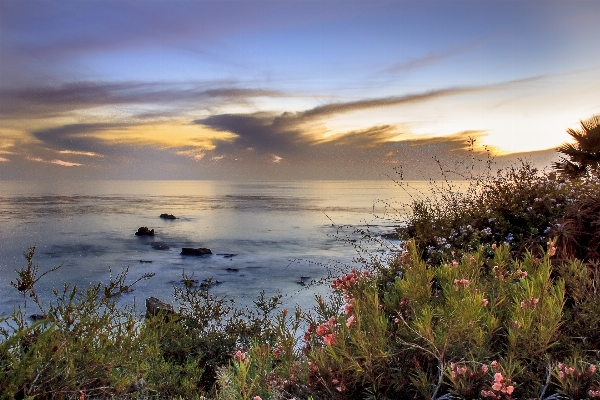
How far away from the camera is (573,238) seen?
4.50 m

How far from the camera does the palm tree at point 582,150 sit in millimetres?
12270

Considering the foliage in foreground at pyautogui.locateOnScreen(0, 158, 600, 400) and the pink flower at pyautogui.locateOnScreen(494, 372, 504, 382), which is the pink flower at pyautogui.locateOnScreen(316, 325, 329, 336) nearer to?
the foliage in foreground at pyautogui.locateOnScreen(0, 158, 600, 400)

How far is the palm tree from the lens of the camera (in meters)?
12.3

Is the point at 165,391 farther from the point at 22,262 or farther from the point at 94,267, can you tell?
the point at 22,262

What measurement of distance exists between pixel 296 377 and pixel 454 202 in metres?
6.76

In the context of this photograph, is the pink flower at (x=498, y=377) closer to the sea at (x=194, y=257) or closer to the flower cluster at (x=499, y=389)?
the flower cluster at (x=499, y=389)

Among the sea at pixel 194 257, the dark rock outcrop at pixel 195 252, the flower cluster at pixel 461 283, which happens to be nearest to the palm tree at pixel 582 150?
the sea at pixel 194 257

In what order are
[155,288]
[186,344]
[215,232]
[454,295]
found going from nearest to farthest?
[454,295], [186,344], [155,288], [215,232]

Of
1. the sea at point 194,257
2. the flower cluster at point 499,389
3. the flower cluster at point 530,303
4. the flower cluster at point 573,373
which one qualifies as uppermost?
the flower cluster at point 530,303

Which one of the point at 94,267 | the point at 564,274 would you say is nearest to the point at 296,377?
the point at 564,274

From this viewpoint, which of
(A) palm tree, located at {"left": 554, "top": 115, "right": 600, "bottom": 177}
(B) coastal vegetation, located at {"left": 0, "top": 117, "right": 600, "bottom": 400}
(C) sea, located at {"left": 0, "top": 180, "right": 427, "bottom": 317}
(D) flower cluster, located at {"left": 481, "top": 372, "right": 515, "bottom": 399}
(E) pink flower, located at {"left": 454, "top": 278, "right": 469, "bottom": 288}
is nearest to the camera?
(D) flower cluster, located at {"left": 481, "top": 372, "right": 515, "bottom": 399}

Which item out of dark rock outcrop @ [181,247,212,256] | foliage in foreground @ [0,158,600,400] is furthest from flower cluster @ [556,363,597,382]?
dark rock outcrop @ [181,247,212,256]

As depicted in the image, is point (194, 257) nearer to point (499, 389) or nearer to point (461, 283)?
point (461, 283)

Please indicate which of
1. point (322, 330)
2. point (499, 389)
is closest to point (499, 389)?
point (499, 389)
